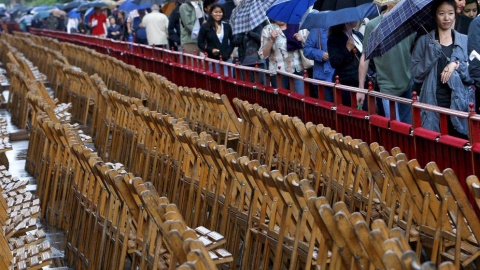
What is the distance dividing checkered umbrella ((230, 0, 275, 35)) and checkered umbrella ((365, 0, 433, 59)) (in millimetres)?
5822

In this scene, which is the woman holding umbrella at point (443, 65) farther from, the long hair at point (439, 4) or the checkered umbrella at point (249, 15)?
the checkered umbrella at point (249, 15)

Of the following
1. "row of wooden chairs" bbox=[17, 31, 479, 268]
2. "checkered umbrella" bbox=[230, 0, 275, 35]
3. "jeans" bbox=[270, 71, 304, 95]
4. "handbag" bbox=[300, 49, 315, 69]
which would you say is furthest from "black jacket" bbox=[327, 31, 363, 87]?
"checkered umbrella" bbox=[230, 0, 275, 35]

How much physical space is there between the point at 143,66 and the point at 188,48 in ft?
11.0

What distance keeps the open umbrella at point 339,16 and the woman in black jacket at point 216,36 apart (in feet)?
22.2

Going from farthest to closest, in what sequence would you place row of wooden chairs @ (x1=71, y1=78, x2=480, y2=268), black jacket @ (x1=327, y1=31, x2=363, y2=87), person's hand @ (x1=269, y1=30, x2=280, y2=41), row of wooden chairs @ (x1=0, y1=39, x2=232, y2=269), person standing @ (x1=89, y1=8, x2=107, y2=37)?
person standing @ (x1=89, y1=8, x2=107, y2=37) → person's hand @ (x1=269, y1=30, x2=280, y2=41) → black jacket @ (x1=327, y1=31, x2=363, y2=87) → row of wooden chairs @ (x1=71, y1=78, x2=480, y2=268) → row of wooden chairs @ (x1=0, y1=39, x2=232, y2=269)

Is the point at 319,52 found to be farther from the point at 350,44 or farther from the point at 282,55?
the point at 282,55

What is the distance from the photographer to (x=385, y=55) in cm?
1238

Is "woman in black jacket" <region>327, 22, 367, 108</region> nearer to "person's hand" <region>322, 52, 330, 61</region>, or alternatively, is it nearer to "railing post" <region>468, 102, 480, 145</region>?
"person's hand" <region>322, 52, 330, 61</region>

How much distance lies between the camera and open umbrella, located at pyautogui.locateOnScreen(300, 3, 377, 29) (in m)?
13.3

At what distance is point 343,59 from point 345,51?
0.10m

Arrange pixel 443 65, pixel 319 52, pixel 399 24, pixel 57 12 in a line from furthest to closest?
pixel 57 12, pixel 319 52, pixel 443 65, pixel 399 24

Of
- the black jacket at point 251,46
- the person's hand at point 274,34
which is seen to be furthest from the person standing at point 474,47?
the black jacket at point 251,46

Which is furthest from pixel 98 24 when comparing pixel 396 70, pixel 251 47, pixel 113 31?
pixel 396 70

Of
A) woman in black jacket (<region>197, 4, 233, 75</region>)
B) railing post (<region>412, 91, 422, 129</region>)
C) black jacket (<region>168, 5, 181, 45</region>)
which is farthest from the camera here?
black jacket (<region>168, 5, 181, 45</region>)
